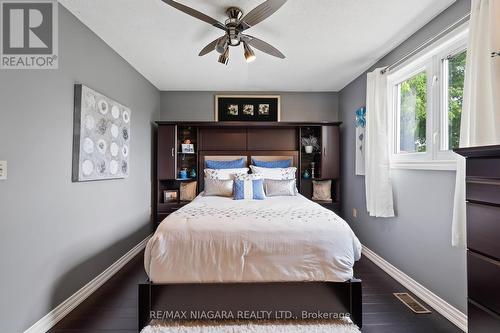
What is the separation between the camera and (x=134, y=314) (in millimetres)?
1965

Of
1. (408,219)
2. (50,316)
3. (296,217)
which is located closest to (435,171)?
(408,219)

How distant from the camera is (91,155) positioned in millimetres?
2266

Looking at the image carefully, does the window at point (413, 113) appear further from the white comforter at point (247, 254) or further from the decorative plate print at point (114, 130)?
the decorative plate print at point (114, 130)

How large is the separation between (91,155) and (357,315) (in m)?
2.57

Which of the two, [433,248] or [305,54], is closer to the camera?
[433,248]

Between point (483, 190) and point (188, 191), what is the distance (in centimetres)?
358

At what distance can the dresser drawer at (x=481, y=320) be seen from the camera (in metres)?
1.08

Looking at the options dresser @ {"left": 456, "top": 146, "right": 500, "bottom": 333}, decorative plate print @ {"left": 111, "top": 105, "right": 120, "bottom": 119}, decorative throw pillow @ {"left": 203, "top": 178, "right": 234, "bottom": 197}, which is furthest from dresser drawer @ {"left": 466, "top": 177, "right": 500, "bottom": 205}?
decorative plate print @ {"left": 111, "top": 105, "right": 120, "bottom": 119}

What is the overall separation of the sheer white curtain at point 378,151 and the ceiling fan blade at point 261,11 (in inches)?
63.8

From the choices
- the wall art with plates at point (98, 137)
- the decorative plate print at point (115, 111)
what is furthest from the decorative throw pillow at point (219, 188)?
the decorative plate print at point (115, 111)

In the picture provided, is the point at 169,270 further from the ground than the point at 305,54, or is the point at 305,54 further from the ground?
the point at 305,54

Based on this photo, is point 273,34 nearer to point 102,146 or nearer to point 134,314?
point 102,146

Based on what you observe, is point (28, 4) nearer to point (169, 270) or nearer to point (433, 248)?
point (169, 270)

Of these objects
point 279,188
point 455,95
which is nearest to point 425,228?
point 455,95
